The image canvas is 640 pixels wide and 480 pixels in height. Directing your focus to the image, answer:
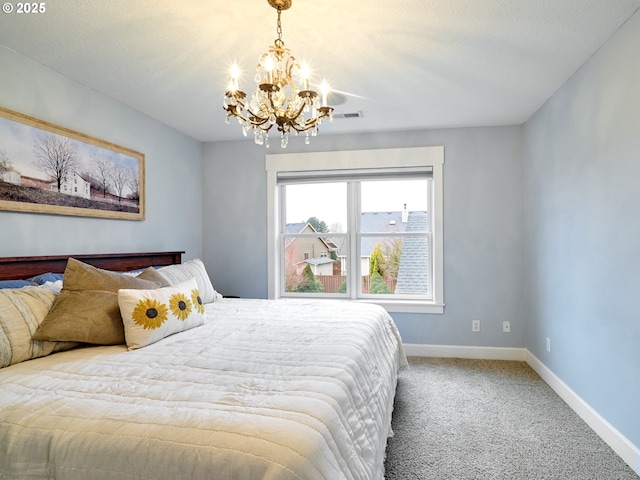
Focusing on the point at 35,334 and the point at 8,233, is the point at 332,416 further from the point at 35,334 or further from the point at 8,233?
the point at 8,233

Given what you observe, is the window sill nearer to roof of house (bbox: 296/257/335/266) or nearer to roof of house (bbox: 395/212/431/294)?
roof of house (bbox: 395/212/431/294)

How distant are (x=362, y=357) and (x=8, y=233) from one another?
219 cm

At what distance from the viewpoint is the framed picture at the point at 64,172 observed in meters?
2.22

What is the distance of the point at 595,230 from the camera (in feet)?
7.64

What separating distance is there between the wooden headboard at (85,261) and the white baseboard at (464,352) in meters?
2.59

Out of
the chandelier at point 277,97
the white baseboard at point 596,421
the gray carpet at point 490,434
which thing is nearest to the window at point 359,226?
the gray carpet at point 490,434

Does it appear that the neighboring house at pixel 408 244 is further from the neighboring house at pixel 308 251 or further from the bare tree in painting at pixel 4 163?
the bare tree in painting at pixel 4 163

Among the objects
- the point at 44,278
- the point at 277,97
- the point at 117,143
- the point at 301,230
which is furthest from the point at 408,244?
the point at 44,278

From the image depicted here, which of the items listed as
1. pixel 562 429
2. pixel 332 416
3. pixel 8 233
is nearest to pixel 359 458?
pixel 332 416

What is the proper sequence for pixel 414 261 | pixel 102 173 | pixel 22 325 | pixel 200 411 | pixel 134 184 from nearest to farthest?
pixel 200 411 → pixel 22 325 → pixel 102 173 → pixel 134 184 → pixel 414 261

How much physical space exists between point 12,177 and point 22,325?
3.50 feet

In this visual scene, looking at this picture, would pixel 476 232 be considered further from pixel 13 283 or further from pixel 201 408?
pixel 13 283

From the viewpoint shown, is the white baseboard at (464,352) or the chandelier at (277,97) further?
the white baseboard at (464,352)

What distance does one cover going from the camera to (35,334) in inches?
66.2
